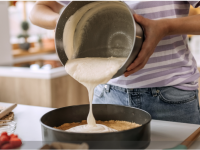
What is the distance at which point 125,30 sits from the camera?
3.33 feet

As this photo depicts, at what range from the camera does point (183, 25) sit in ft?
3.15

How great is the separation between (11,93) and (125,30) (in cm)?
174

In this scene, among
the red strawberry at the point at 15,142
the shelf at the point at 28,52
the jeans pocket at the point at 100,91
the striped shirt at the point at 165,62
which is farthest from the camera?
the shelf at the point at 28,52

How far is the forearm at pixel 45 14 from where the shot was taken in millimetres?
1186

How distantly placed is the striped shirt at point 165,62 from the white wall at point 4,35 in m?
2.59

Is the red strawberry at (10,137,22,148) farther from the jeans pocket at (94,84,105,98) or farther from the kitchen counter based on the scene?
the jeans pocket at (94,84,105,98)

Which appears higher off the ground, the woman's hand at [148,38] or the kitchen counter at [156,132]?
the woman's hand at [148,38]

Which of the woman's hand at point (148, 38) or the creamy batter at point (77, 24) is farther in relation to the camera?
the creamy batter at point (77, 24)

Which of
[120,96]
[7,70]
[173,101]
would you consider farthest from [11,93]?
[173,101]

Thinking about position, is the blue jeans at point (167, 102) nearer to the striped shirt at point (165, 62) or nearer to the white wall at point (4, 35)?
the striped shirt at point (165, 62)

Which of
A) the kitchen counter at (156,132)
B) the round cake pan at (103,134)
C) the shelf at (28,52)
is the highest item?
the round cake pan at (103,134)

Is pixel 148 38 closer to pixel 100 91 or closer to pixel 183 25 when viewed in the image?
pixel 183 25

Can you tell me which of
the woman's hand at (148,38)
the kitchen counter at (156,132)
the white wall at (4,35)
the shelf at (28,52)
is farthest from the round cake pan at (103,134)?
the shelf at (28,52)

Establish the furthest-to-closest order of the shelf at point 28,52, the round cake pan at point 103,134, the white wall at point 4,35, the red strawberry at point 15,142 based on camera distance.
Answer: the shelf at point 28,52
the white wall at point 4,35
the red strawberry at point 15,142
the round cake pan at point 103,134
